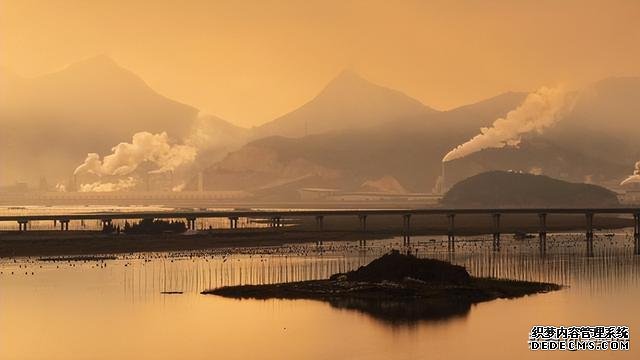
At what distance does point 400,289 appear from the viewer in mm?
105000

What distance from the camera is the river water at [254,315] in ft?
260

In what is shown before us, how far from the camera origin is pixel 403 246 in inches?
6703

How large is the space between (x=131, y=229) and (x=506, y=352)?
121370 mm

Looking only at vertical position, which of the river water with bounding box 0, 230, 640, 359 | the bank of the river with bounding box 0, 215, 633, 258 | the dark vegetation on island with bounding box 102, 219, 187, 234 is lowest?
the river water with bounding box 0, 230, 640, 359

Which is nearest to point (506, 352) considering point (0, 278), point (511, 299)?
point (511, 299)

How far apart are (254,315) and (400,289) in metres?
16.3

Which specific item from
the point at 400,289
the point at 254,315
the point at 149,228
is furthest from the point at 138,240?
the point at 254,315

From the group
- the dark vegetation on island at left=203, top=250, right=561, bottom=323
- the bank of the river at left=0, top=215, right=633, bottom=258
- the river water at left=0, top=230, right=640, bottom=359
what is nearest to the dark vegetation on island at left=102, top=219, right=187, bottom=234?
the bank of the river at left=0, top=215, right=633, bottom=258

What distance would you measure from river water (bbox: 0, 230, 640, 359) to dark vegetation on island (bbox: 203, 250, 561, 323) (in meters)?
2.45

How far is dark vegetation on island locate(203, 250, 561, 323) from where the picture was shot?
100188mm

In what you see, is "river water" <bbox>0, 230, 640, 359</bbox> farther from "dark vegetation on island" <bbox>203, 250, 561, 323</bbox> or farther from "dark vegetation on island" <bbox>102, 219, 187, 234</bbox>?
"dark vegetation on island" <bbox>102, 219, 187, 234</bbox>

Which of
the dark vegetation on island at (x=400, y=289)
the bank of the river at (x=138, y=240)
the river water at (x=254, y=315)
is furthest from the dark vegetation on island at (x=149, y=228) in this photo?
the dark vegetation on island at (x=400, y=289)

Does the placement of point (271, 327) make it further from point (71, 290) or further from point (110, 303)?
point (71, 290)

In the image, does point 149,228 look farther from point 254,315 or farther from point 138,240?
point 254,315
